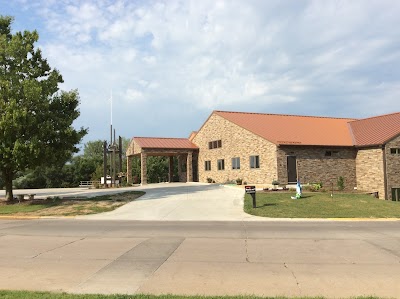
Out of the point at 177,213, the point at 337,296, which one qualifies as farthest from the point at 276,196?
the point at 337,296

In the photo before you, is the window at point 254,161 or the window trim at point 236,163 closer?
the window at point 254,161

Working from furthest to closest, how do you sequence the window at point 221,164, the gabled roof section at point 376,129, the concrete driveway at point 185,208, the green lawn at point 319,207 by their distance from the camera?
the window at point 221,164, the gabled roof section at point 376,129, the green lawn at point 319,207, the concrete driveway at point 185,208

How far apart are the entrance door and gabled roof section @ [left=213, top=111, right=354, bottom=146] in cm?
135

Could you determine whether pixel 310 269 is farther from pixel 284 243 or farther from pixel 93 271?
pixel 93 271

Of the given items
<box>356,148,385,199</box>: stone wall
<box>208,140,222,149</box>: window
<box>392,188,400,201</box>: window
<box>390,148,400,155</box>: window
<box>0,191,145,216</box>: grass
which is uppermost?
<box>208,140,222,149</box>: window

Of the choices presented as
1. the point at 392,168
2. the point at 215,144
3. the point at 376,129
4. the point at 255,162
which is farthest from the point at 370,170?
the point at 215,144

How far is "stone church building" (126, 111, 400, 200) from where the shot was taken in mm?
31656

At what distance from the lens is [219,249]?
10.0m

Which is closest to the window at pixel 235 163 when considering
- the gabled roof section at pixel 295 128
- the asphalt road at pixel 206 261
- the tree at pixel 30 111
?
the gabled roof section at pixel 295 128

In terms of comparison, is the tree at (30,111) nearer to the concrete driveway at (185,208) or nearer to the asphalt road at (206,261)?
the concrete driveway at (185,208)

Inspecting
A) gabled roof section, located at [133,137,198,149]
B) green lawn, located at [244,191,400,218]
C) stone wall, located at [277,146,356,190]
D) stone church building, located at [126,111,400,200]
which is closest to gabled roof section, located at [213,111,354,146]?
stone church building, located at [126,111,400,200]

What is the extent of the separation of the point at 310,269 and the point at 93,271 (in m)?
4.35

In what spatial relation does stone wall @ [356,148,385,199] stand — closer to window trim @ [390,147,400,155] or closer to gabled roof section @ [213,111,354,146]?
window trim @ [390,147,400,155]

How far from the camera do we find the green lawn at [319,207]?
61.2 feet
